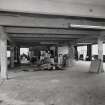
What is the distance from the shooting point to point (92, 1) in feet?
11.0

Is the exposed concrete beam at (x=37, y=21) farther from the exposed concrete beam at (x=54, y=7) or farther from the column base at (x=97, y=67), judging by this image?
the column base at (x=97, y=67)

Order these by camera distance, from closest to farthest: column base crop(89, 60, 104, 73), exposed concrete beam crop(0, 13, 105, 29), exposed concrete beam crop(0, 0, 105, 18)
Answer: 1. exposed concrete beam crop(0, 0, 105, 18)
2. exposed concrete beam crop(0, 13, 105, 29)
3. column base crop(89, 60, 104, 73)

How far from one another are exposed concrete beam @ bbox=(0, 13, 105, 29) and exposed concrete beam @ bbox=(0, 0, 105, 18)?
4.51 feet

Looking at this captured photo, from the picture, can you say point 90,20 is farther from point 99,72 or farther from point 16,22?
point 99,72

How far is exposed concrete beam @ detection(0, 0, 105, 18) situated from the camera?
309 centimetres

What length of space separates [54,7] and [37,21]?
1.89 metres

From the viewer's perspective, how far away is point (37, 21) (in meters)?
5.08

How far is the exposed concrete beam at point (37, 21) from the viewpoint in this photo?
481 cm

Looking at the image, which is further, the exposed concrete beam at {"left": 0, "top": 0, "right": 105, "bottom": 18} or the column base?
the column base

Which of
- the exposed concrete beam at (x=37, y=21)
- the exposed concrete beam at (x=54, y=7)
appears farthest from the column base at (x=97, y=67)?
the exposed concrete beam at (x=54, y=7)

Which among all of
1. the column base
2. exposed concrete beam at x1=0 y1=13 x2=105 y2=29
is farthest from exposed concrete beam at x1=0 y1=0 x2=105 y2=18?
the column base

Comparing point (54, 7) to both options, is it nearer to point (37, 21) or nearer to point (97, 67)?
point (37, 21)

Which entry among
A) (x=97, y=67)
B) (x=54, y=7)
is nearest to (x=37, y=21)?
(x=54, y=7)

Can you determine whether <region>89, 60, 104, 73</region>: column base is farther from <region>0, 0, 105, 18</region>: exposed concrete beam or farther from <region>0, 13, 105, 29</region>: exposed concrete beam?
<region>0, 0, 105, 18</region>: exposed concrete beam
